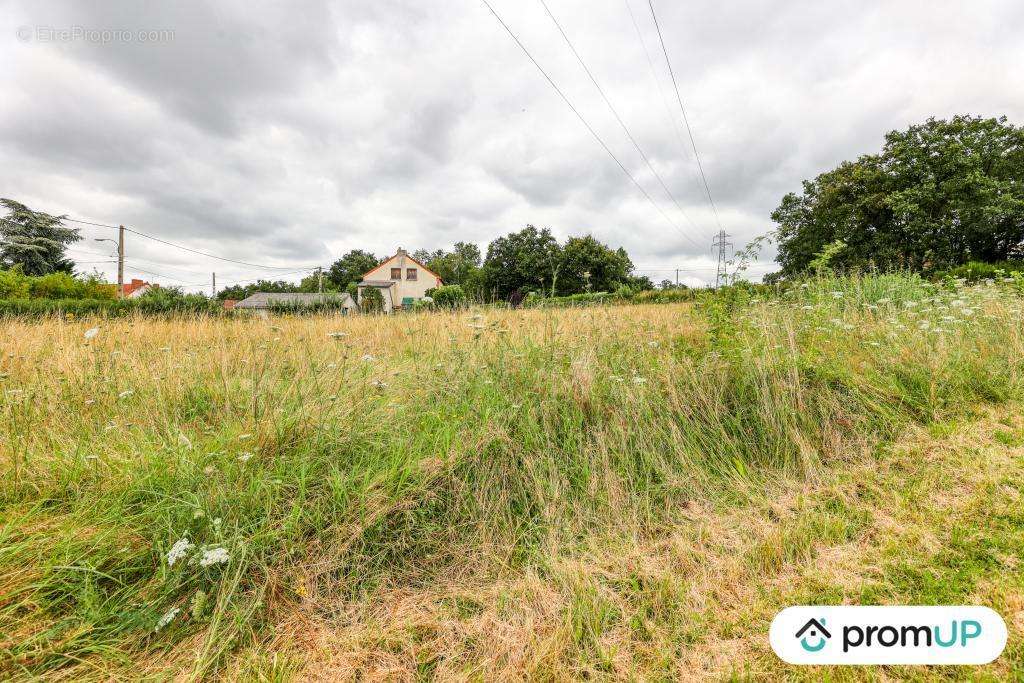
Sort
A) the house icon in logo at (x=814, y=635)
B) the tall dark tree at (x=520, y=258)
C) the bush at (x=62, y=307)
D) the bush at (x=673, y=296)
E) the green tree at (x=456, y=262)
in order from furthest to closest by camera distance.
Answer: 1. the green tree at (x=456, y=262)
2. the tall dark tree at (x=520, y=258)
3. the bush at (x=62, y=307)
4. the bush at (x=673, y=296)
5. the house icon in logo at (x=814, y=635)

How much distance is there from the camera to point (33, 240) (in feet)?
112

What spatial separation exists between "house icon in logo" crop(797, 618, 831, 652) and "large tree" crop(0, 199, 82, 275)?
53612 millimetres

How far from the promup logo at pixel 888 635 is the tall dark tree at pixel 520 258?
35.8 metres

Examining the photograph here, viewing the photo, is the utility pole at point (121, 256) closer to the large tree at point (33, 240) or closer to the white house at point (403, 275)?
the large tree at point (33, 240)

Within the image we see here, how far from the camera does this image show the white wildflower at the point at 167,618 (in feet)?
5.37

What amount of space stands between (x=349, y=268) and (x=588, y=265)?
175ft

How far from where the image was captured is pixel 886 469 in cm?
256

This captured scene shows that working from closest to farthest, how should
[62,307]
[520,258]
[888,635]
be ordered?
[888,635], [62,307], [520,258]

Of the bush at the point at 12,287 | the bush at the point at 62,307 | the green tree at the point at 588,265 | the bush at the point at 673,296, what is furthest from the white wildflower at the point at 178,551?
the green tree at the point at 588,265

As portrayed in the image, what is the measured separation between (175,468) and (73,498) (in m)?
0.55

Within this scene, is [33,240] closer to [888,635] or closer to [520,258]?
[520,258]

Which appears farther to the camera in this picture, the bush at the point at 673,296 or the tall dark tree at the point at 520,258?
the tall dark tree at the point at 520,258

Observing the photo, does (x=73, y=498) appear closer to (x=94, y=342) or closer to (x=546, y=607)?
(x=546, y=607)

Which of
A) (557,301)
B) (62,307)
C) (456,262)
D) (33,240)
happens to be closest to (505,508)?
(557,301)
